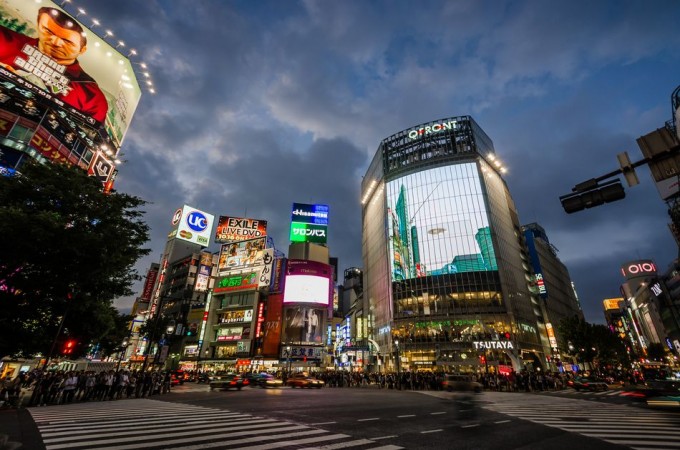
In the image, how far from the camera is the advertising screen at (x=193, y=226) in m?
72.8

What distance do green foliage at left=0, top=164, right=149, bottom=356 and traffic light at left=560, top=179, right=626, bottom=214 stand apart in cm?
1858

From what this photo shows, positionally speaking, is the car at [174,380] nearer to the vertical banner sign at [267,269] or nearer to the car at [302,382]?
the car at [302,382]

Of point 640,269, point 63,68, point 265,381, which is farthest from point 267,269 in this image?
point 640,269

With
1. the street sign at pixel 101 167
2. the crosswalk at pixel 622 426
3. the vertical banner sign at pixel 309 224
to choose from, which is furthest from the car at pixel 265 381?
the vertical banner sign at pixel 309 224

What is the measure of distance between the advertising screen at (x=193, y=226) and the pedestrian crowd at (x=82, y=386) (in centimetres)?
5002

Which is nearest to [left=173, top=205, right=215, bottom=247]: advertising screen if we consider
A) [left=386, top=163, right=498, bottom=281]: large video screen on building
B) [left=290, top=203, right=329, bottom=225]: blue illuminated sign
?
[left=290, top=203, right=329, bottom=225]: blue illuminated sign

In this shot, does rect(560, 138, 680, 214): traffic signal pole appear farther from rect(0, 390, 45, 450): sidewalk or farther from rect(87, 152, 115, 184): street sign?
rect(87, 152, 115, 184): street sign

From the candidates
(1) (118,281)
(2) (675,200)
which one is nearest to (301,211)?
(1) (118,281)

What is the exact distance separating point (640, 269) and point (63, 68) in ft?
527

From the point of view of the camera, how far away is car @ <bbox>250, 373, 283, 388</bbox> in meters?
33.7

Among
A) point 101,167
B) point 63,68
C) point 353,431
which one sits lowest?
point 353,431

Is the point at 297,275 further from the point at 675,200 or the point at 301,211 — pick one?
the point at 675,200

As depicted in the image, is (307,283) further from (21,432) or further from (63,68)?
(21,432)

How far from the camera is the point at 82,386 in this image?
1967 cm
